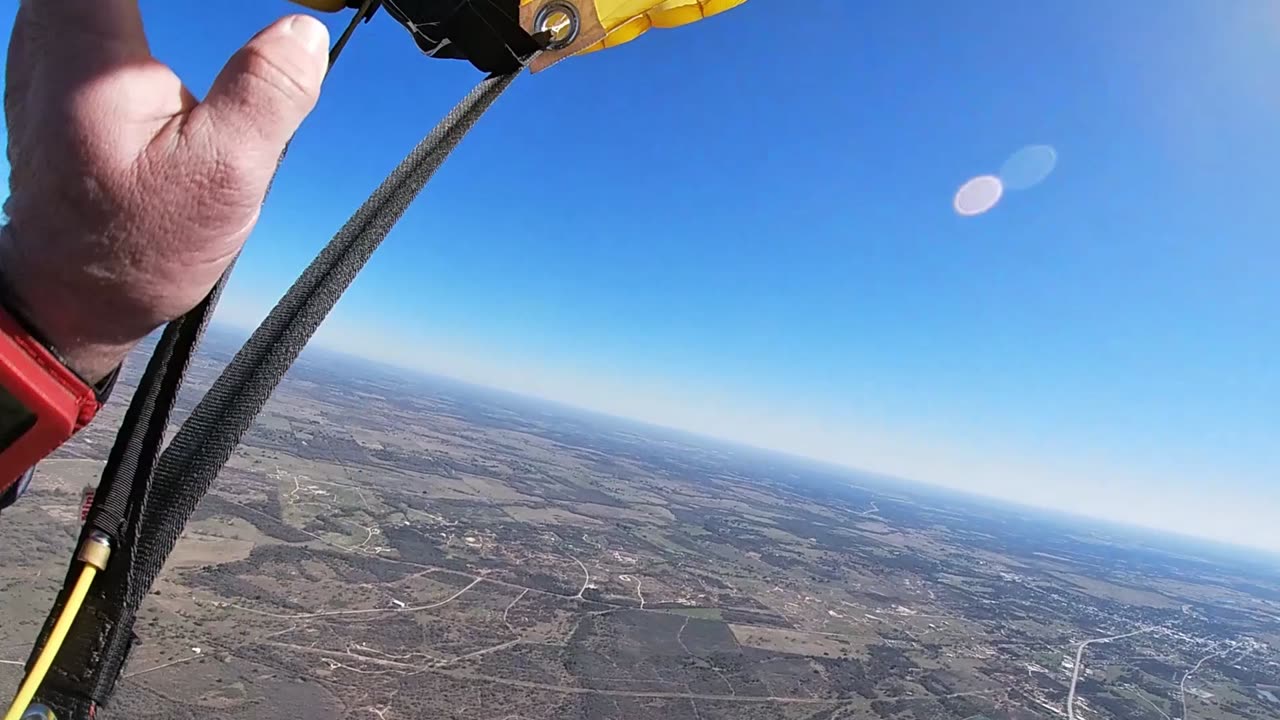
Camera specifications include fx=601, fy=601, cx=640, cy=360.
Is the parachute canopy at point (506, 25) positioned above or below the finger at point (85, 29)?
above

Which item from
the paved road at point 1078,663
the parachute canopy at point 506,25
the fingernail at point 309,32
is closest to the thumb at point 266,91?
the fingernail at point 309,32

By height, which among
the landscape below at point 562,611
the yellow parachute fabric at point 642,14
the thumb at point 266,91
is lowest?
the landscape below at point 562,611

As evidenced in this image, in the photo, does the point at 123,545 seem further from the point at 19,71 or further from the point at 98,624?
the point at 19,71

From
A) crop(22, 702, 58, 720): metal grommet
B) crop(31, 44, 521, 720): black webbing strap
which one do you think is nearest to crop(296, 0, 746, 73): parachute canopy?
crop(31, 44, 521, 720): black webbing strap

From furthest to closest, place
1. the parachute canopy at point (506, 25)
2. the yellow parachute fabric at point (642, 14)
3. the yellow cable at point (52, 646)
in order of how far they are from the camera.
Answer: the yellow parachute fabric at point (642, 14) < the parachute canopy at point (506, 25) < the yellow cable at point (52, 646)

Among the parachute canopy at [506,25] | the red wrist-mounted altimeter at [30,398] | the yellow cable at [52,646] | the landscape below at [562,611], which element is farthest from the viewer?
the landscape below at [562,611]

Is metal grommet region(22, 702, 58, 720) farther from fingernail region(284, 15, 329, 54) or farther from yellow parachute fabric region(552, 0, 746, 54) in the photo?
yellow parachute fabric region(552, 0, 746, 54)

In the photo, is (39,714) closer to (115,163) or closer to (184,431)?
(184,431)

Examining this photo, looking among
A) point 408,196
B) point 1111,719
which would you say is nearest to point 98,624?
point 408,196

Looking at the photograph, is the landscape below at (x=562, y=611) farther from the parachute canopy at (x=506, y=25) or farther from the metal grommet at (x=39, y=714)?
the parachute canopy at (x=506, y=25)
